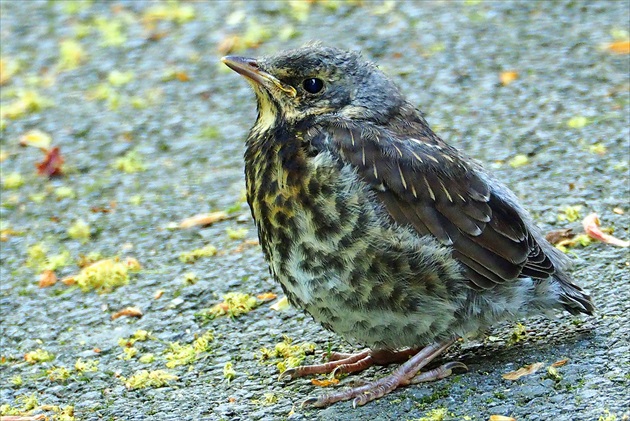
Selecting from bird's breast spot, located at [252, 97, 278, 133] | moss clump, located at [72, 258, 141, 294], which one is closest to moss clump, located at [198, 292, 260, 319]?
moss clump, located at [72, 258, 141, 294]

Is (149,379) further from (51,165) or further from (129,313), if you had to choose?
(51,165)

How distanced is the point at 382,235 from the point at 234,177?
274cm

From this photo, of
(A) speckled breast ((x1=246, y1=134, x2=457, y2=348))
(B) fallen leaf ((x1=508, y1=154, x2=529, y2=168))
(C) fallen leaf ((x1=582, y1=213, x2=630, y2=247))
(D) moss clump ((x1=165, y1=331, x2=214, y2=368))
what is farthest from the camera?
(B) fallen leaf ((x1=508, y1=154, x2=529, y2=168))

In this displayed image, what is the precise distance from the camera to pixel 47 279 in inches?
233

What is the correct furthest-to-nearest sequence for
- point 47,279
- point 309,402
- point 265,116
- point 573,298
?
1. point 47,279
2. point 265,116
3. point 573,298
4. point 309,402

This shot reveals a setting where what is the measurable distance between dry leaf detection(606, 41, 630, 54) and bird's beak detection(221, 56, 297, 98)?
363 centimetres

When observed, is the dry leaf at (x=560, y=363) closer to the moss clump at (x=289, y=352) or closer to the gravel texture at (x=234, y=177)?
the gravel texture at (x=234, y=177)

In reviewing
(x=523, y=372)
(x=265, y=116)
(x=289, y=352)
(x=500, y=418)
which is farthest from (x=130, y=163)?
(x=500, y=418)

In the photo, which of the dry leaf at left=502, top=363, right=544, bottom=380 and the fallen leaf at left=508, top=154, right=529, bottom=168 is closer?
the dry leaf at left=502, top=363, right=544, bottom=380

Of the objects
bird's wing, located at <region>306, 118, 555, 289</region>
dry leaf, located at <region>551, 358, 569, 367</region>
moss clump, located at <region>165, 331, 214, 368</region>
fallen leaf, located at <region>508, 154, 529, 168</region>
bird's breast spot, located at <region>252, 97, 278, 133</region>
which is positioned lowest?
moss clump, located at <region>165, 331, 214, 368</region>

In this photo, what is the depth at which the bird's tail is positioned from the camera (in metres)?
4.47

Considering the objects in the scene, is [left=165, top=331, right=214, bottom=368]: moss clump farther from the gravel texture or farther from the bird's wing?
the bird's wing

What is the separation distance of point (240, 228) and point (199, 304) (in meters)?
0.88

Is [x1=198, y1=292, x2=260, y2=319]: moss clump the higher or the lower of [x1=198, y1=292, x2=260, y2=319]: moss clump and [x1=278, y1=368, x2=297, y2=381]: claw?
the lower
